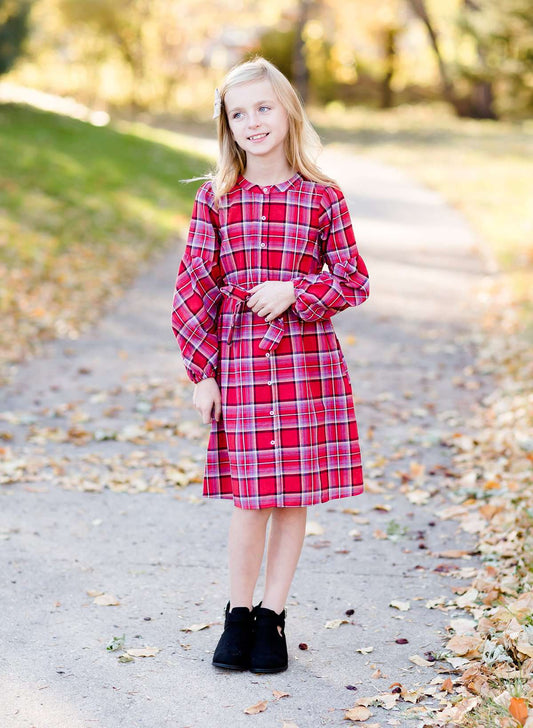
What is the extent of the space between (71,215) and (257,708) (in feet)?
32.5

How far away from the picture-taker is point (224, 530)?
176 inches

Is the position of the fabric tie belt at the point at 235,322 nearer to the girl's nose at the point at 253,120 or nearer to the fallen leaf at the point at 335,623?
the girl's nose at the point at 253,120

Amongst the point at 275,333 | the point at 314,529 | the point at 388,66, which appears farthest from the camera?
the point at 388,66

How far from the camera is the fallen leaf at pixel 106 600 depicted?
11.9ft

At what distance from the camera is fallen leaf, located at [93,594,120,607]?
3.62 meters

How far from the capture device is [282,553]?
322 cm

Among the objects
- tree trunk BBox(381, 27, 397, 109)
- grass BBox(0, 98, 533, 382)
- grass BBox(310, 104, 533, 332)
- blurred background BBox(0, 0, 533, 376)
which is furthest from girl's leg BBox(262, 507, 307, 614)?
tree trunk BBox(381, 27, 397, 109)

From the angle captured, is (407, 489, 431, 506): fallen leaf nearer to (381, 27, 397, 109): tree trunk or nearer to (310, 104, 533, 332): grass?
(310, 104, 533, 332): grass

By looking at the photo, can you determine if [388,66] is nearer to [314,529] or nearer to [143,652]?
[314,529]

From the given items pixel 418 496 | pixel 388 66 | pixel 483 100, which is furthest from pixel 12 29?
pixel 388 66

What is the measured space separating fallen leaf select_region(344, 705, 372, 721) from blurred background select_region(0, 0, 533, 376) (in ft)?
12.8

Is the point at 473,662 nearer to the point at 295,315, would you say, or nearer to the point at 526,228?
the point at 295,315

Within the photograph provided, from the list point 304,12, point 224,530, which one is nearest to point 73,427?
point 224,530

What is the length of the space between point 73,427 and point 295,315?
10.3 ft
